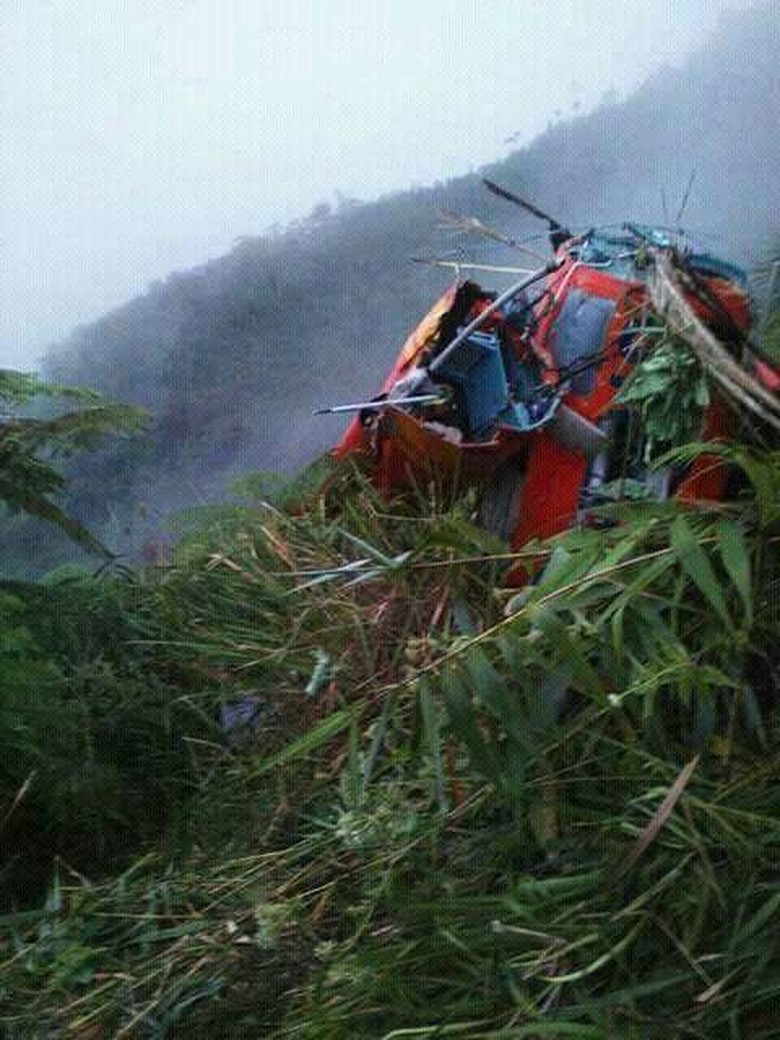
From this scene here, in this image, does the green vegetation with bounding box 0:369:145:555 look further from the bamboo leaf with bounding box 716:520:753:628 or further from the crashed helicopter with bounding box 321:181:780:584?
the bamboo leaf with bounding box 716:520:753:628

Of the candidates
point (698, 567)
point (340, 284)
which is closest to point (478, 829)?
point (698, 567)

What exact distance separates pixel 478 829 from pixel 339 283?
5.23 meters

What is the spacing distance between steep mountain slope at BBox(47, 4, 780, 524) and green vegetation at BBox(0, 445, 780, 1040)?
3.24 m

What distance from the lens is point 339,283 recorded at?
6832 millimetres

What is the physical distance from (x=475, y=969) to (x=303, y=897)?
0.37 metres

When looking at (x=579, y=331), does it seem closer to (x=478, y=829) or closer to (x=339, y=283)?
(x=478, y=829)

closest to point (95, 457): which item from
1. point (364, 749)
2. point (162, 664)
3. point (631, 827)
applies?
point (162, 664)

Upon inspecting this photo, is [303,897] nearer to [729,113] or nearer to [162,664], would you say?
[162,664]

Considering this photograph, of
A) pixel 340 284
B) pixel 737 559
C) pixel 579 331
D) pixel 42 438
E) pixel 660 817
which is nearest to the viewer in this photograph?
pixel 660 817

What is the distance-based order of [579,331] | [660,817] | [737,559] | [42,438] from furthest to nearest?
[579,331] < [42,438] < [737,559] < [660,817]

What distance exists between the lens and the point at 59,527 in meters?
→ 3.21

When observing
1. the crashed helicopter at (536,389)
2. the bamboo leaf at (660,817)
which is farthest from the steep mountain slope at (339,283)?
the bamboo leaf at (660,817)

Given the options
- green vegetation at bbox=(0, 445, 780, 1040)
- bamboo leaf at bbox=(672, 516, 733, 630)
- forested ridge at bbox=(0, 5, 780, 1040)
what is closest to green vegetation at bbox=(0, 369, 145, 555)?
forested ridge at bbox=(0, 5, 780, 1040)

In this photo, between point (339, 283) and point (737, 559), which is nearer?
point (737, 559)
